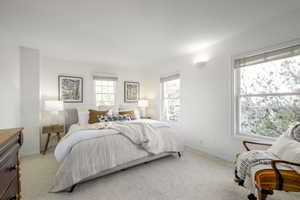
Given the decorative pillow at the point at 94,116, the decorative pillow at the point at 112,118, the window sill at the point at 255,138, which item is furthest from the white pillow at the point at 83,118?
the window sill at the point at 255,138

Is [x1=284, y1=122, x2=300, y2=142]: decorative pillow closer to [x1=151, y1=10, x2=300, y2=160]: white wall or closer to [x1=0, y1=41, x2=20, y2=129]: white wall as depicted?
[x1=151, y1=10, x2=300, y2=160]: white wall

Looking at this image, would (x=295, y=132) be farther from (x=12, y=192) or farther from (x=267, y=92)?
(x=12, y=192)

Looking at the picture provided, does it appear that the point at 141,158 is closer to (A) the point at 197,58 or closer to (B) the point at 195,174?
(B) the point at 195,174

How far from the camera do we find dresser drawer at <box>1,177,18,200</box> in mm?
953

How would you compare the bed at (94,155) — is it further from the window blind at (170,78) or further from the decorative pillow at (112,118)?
the window blind at (170,78)

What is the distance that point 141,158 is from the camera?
253cm

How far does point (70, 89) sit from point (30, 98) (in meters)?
0.95

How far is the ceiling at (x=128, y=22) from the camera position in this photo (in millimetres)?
1800

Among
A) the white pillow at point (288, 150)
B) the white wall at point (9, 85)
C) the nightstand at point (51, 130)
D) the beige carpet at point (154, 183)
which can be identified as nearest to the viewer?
→ the white pillow at point (288, 150)

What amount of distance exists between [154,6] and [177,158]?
2.81 m

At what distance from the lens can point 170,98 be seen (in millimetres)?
4320

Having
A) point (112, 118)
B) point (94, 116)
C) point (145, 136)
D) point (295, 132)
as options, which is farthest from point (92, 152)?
point (295, 132)

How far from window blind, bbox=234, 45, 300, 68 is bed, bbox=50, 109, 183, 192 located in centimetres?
213

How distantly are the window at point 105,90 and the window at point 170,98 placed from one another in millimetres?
1661
